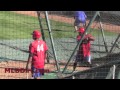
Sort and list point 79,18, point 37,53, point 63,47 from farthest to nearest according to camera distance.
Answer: point 63,47 → point 79,18 → point 37,53

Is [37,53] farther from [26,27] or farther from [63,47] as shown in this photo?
[26,27]

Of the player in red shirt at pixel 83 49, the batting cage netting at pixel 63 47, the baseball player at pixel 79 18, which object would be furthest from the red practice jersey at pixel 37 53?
the baseball player at pixel 79 18

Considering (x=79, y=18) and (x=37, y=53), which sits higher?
(x=79, y=18)

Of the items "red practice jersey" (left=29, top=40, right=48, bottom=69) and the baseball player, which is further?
the baseball player

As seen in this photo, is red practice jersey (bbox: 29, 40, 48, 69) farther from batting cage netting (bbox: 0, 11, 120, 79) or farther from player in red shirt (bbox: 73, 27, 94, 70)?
player in red shirt (bbox: 73, 27, 94, 70)

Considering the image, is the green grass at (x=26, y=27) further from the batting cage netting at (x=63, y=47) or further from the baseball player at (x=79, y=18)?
the baseball player at (x=79, y=18)

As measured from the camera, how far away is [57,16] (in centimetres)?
874

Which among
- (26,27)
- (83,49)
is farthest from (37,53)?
(26,27)

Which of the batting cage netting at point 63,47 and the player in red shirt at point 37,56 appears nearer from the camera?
the player in red shirt at point 37,56

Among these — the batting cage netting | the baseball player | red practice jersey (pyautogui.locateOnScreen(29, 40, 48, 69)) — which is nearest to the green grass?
the batting cage netting

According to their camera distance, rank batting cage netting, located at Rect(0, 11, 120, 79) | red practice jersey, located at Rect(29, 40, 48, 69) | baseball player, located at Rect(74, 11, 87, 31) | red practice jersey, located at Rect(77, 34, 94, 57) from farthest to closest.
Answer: baseball player, located at Rect(74, 11, 87, 31) < red practice jersey, located at Rect(77, 34, 94, 57) < batting cage netting, located at Rect(0, 11, 120, 79) < red practice jersey, located at Rect(29, 40, 48, 69)

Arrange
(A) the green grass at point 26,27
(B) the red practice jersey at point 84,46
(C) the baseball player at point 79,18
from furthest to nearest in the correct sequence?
(A) the green grass at point 26,27, (C) the baseball player at point 79,18, (B) the red practice jersey at point 84,46

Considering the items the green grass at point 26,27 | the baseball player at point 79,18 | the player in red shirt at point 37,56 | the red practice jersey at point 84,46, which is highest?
the green grass at point 26,27
